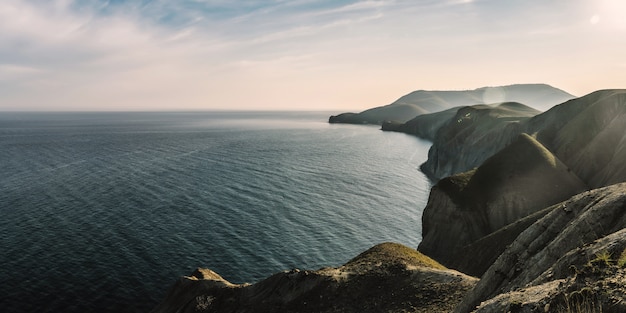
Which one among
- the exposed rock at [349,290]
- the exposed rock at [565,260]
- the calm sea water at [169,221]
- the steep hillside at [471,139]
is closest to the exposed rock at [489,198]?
the calm sea water at [169,221]

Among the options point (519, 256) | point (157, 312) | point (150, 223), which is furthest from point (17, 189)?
point (519, 256)

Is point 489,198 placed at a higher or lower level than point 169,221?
higher

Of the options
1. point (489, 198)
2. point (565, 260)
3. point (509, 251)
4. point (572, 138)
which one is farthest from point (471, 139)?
point (565, 260)

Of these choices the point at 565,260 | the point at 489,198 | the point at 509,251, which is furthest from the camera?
the point at 489,198

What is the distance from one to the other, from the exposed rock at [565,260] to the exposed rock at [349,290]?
5634 millimetres

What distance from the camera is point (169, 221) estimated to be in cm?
7131

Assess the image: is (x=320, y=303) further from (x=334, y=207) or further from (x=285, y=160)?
(x=285, y=160)

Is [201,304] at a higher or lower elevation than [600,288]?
lower

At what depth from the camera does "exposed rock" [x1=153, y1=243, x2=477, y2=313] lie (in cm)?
3128

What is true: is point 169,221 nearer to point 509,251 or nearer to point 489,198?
point 489,198

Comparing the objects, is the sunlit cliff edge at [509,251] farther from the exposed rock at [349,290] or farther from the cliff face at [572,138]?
the cliff face at [572,138]

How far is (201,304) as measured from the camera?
120ft

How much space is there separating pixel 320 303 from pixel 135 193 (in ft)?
237

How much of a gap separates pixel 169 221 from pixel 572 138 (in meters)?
83.9
